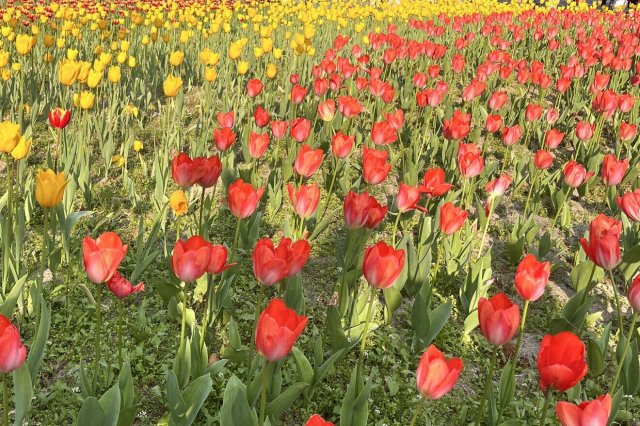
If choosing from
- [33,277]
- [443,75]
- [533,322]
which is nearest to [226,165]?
[33,277]

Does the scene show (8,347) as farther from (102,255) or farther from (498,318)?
(498,318)

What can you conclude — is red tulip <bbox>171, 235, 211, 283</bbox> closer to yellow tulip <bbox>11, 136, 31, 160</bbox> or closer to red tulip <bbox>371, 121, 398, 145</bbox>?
yellow tulip <bbox>11, 136, 31, 160</bbox>

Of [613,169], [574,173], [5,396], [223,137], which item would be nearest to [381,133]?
[223,137]

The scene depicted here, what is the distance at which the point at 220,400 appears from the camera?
2330mm

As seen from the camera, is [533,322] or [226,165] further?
[226,165]

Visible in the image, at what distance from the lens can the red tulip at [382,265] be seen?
1.73 metres

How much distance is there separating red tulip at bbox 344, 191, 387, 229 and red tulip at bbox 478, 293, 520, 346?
27.0 inches

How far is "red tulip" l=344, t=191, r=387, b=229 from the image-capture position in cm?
221

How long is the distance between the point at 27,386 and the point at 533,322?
2.49 metres

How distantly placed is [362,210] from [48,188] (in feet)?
3.67

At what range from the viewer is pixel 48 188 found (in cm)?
187

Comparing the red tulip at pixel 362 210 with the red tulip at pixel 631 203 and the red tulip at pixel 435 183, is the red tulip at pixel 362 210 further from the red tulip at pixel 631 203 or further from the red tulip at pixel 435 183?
the red tulip at pixel 631 203

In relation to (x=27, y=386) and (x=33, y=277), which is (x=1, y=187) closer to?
(x=33, y=277)

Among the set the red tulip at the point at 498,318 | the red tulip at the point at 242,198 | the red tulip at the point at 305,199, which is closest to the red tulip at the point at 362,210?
the red tulip at the point at 305,199
